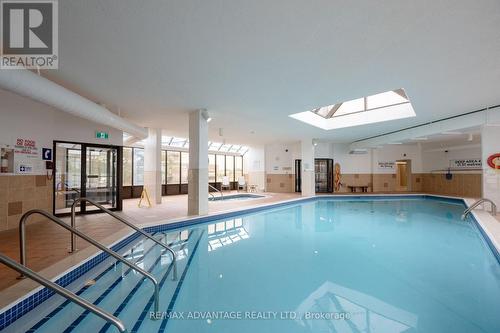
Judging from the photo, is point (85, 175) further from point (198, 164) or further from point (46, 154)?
point (198, 164)

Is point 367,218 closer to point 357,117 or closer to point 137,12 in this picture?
point 357,117

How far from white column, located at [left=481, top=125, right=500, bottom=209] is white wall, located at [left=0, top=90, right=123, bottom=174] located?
10.4 meters

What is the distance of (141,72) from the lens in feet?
12.3

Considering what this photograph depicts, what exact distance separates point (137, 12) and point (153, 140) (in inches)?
264

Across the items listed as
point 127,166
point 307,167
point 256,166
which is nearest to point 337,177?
point 307,167

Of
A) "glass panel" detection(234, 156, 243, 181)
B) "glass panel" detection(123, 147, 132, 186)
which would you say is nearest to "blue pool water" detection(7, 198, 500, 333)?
"glass panel" detection(123, 147, 132, 186)

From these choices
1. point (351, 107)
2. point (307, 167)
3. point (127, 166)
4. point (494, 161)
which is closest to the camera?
point (494, 161)

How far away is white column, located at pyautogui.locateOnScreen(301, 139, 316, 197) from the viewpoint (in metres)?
11.1

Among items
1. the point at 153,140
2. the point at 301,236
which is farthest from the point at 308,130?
the point at 153,140

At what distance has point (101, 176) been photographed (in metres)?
6.42

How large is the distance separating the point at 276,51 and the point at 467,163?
13.3 metres

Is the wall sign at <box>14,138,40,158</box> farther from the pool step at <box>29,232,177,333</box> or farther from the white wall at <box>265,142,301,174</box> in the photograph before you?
the white wall at <box>265,142,301,174</box>

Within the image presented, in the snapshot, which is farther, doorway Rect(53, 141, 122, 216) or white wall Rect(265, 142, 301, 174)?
white wall Rect(265, 142, 301, 174)

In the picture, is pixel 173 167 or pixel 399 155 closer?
pixel 173 167
